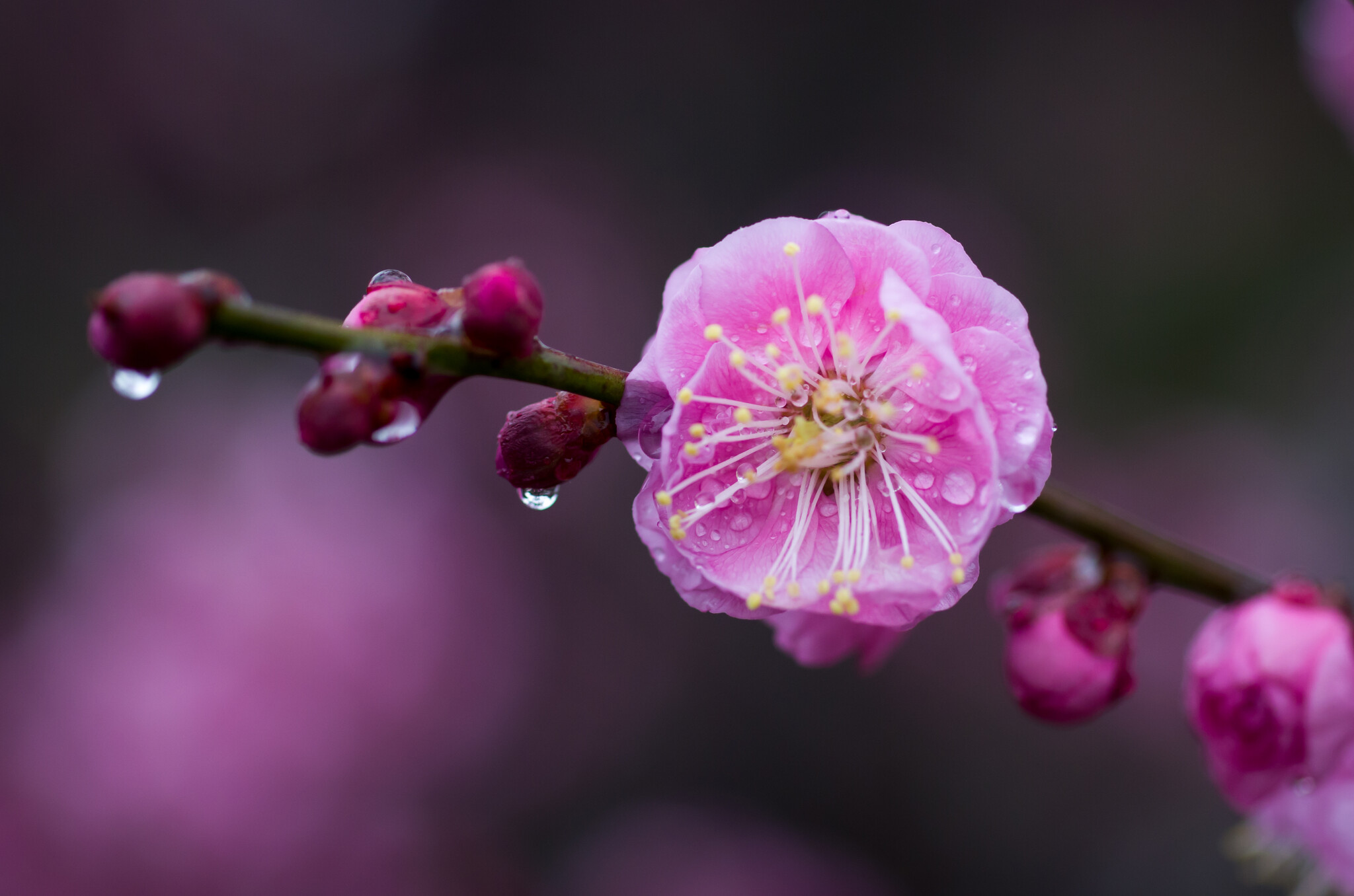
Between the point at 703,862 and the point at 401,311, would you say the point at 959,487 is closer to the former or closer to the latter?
the point at 401,311

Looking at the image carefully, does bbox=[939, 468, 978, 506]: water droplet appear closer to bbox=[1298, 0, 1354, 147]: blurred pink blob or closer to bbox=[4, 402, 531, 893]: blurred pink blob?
bbox=[4, 402, 531, 893]: blurred pink blob

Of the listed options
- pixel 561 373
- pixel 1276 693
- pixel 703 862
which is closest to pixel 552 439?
pixel 561 373

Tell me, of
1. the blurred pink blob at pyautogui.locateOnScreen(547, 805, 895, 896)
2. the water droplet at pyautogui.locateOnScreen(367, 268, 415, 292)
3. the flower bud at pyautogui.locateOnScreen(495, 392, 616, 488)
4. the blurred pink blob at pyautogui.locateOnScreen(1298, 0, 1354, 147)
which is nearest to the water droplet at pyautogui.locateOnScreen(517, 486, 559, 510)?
the flower bud at pyautogui.locateOnScreen(495, 392, 616, 488)

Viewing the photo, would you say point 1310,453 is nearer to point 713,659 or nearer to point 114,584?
point 713,659

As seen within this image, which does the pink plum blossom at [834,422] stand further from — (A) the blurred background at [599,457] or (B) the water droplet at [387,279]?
(A) the blurred background at [599,457]

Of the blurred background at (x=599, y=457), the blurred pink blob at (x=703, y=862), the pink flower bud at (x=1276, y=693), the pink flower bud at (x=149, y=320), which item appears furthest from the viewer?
the blurred pink blob at (x=703, y=862)

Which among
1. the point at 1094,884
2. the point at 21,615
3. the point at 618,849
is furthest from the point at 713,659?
the point at 21,615

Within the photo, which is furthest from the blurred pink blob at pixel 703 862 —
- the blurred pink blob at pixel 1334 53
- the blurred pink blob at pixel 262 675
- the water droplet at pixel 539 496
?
the blurred pink blob at pixel 1334 53
